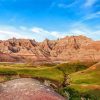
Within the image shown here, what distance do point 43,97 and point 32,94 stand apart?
434 millimetres

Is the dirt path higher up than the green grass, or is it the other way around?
the dirt path

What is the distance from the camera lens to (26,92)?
35.6ft

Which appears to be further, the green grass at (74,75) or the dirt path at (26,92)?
the green grass at (74,75)

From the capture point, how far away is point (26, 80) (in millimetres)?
12172

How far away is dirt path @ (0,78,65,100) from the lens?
10.6 meters

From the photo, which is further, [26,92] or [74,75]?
[74,75]

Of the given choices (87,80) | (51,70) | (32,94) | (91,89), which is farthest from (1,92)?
(51,70)

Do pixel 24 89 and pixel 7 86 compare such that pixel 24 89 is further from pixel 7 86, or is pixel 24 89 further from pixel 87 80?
pixel 87 80

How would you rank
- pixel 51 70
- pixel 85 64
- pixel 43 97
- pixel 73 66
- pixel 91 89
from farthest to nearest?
pixel 85 64, pixel 73 66, pixel 51 70, pixel 91 89, pixel 43 97

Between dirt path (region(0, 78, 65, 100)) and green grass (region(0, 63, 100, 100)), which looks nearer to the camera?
dirt path (region(0, 78, 65, 100))

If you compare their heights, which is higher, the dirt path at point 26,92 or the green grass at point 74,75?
the dirt path at point 26,92

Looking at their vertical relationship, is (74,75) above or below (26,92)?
below

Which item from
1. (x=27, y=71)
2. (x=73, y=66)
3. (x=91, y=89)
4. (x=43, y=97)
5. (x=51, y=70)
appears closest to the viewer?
(x=43, y=97)

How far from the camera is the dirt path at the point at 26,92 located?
34.9 ft
